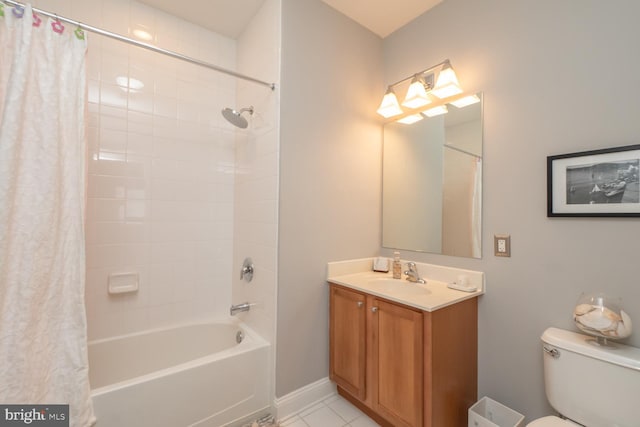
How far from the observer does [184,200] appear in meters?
2.05

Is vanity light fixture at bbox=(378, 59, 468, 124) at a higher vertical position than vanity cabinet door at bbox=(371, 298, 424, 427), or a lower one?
higher

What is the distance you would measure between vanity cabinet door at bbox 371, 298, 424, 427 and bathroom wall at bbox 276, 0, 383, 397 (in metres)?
0.45

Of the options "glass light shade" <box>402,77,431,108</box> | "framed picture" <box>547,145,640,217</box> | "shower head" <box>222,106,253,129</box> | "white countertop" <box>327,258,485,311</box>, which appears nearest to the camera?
"framed picture" <box>547,145,640,217</box>

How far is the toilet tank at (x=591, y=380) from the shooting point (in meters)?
1.01

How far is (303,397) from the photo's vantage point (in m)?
1.73

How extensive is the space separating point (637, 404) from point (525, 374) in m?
0.47

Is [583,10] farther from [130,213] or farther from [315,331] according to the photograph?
[130,213]

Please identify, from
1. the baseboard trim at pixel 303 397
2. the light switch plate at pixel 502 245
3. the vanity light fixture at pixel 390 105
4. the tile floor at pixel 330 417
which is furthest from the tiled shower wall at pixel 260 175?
the light switch plate at pixel 502 245

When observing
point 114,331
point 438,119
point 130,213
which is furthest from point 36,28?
point 438,119

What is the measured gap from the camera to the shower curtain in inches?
42.2

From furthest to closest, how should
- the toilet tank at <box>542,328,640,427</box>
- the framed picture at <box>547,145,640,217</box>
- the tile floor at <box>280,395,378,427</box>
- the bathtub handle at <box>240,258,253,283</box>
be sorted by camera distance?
1. the bathtub handle at <box>240,258,253,283</box>
2. the tile floor at <box>280,395,378,427</box>
3. the framed picture at <box>547,145,640,217</box>
4. the toilet tank at <box>542,328,640,427</box>

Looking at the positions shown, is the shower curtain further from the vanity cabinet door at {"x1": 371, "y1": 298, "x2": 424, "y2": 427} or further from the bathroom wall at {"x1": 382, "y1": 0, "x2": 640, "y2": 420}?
the bathroom wall at {"x1": 382, "y1": 0, "x2": 640, "y2": 420}

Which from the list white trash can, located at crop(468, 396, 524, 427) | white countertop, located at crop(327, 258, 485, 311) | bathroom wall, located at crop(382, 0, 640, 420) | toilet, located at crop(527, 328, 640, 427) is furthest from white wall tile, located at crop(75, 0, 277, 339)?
toilet, located at crop(527, 328, 640, 427)

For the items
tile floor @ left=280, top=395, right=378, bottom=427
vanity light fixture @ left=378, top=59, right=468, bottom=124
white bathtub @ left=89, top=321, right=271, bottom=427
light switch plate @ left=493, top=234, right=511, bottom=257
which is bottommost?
tile floor @ left=280, top=395, right=378, bottom=427
